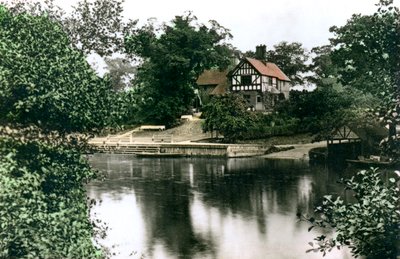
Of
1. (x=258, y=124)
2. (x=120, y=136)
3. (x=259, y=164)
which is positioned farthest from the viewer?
(x=120, y=136)

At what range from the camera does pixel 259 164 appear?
1539 inches

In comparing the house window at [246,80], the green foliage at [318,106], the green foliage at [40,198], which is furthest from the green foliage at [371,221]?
the house window at [246,80]

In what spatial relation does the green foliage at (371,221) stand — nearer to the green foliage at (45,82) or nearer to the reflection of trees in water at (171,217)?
the green foliage at (45,82)

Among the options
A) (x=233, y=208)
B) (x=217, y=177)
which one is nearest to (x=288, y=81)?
(x=217, y=177)

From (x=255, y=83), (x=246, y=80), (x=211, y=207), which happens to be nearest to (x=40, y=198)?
(x=211, y=207)

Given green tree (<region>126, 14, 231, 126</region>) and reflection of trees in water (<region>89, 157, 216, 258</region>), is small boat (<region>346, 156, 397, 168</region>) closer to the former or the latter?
reflection of trees in water (<region>89, 157, 216, 258</region>)

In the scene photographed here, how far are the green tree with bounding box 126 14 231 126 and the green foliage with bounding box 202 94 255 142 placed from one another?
10941mm

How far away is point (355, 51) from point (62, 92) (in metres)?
34.8

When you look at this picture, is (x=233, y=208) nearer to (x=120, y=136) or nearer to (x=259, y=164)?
(x=259, y=164)

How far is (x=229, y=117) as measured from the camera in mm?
46594

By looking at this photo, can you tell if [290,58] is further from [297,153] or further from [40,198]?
[40,198]

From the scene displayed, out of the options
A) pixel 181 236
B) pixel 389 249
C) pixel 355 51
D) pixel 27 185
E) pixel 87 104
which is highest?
pixel 355 51

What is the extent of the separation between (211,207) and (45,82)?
15.4m

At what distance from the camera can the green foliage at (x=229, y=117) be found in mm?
46531
